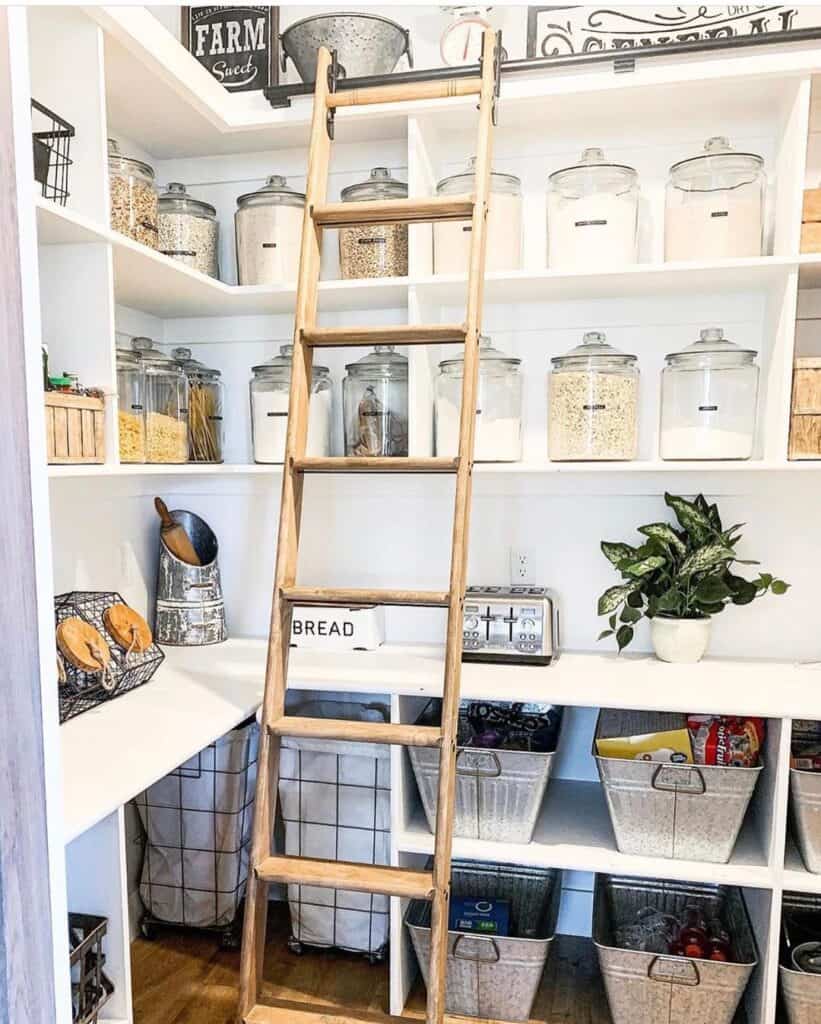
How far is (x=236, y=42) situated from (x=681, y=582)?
184 cm

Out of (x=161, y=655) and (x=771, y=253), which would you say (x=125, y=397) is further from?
(x=771, y=253)

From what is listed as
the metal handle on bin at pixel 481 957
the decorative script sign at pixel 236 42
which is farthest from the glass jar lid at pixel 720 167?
the metal handle on bin at pixel 481 957

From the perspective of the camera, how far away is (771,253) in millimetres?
1969

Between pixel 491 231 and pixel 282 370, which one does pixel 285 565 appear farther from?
pixel 491 231

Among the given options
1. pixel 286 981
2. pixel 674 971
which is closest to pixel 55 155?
pixel 286 981

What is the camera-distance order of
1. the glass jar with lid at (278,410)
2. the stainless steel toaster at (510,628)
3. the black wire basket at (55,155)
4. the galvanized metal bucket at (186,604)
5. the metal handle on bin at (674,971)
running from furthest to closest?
the galvanized metal bucket at (186,604) < the glass jar with lid at (278,410) < the stainless steel toaster at (510,628) < the metal handle on bin at (674,971) < the black wire basket at (55,155)

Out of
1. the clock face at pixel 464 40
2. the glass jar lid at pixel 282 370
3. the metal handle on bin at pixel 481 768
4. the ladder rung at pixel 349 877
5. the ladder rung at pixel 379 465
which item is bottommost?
the ladder rung at pixel 349 877

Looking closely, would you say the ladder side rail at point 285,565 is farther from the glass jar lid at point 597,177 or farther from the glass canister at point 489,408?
the glass jar lid at point 597,177

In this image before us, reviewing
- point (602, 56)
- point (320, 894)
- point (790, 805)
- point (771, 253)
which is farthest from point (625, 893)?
point (602, 56)

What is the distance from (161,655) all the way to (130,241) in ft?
3.12

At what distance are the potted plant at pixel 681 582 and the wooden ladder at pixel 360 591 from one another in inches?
22.0

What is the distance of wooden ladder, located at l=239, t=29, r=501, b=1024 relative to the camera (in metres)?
1.48

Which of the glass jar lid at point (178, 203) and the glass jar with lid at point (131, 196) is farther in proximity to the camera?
the glass jar lid at point (178, 203)

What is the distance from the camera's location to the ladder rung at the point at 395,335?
1608mm
